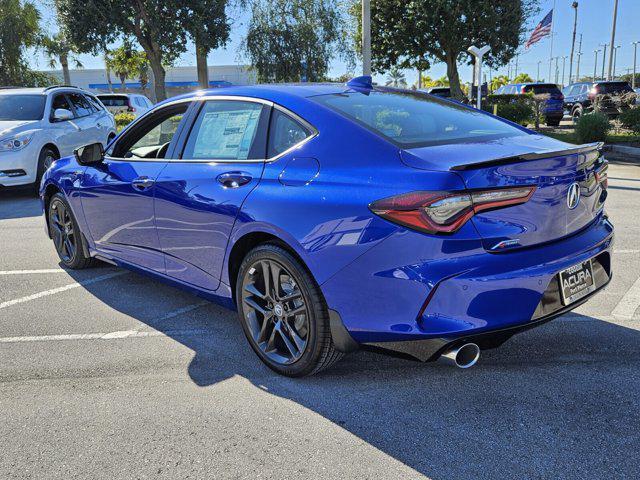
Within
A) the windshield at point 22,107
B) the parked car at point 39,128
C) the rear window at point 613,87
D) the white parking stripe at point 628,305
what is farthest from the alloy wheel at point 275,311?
the rear window at point 613,87

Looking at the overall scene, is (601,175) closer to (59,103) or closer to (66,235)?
(66,235)

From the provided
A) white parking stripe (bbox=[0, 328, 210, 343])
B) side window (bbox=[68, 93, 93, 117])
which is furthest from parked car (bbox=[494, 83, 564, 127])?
white parking stripe (bbox=[0, 328, 210, 343])

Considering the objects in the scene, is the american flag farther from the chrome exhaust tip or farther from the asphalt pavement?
the chrome exhaust tip

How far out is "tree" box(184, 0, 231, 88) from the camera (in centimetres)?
2216

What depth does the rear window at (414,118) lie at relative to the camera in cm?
305

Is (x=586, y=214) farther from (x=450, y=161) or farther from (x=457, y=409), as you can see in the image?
(x=457, y=409)

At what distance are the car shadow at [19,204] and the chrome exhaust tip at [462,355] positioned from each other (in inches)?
299

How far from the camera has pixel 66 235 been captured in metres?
5.36

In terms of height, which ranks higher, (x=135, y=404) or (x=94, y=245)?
(x=94, y=245)

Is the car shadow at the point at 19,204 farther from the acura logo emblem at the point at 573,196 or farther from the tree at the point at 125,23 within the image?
the tree at the point at 125,23

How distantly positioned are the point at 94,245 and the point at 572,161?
145 inches

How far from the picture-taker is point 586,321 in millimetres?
3898

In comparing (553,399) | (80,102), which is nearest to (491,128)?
(553,399)

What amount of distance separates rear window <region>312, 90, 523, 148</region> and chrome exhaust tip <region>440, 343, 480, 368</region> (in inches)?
38.1
